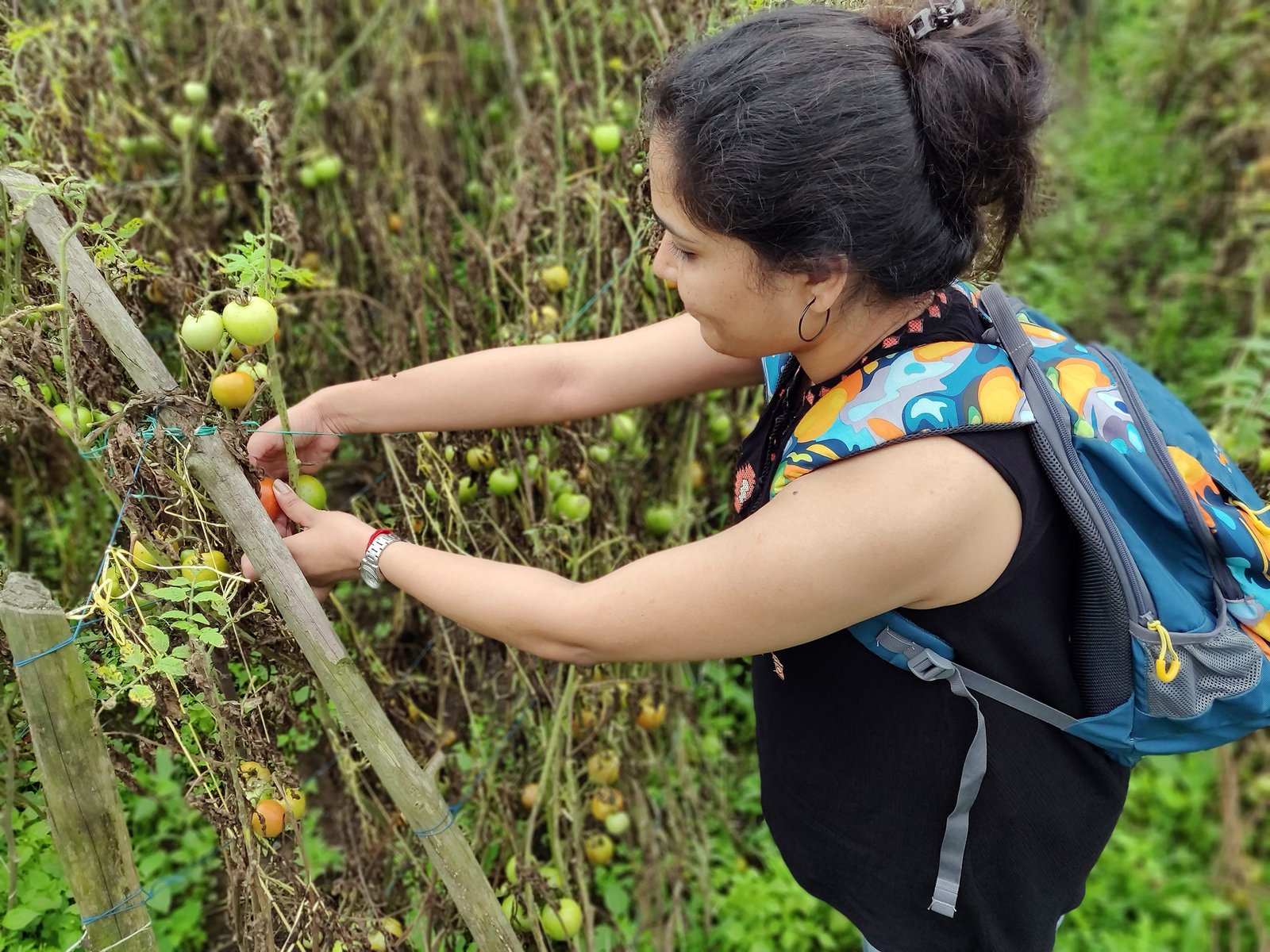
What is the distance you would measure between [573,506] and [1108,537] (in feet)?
3.28

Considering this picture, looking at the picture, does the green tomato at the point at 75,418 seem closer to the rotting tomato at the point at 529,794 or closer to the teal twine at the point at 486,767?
the teal twine at the point at 486,767

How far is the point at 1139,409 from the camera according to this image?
1.19m

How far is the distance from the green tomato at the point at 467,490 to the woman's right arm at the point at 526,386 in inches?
12.9

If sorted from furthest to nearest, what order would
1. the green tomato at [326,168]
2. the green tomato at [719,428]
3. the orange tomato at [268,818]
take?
the green tomato at [326,168]
the green tomato at [719,428]
the orange tomato at [268,818]

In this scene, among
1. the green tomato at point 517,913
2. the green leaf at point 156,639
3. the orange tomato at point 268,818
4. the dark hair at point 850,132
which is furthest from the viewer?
the green tomato at point 517,913

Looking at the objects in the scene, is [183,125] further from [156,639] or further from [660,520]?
[156,639]

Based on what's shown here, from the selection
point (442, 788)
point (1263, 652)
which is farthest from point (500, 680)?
point (1263, 652)

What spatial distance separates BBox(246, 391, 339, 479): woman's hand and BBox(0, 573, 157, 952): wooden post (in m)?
0.32

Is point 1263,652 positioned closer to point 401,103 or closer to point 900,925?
point 900,925

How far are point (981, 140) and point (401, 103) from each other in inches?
94.1

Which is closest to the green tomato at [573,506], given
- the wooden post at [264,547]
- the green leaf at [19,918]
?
the wooden post at [264,547]

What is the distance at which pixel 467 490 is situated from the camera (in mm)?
1788

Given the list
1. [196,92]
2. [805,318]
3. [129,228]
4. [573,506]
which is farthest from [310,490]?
[196,92]

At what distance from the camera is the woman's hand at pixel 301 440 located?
131 cm
